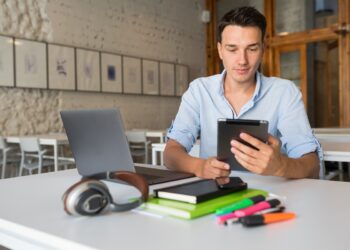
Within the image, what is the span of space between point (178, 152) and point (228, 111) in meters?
0.29

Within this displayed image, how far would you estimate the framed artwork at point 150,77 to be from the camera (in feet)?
20.9

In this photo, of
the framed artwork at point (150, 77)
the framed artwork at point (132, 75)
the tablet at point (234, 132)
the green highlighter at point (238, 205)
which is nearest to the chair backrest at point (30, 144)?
the framed artwork at point (132, 75)

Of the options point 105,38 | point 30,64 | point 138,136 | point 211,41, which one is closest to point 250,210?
point 138,136

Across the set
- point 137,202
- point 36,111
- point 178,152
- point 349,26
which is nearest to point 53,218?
point 137,202

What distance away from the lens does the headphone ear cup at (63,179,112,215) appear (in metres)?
0.73

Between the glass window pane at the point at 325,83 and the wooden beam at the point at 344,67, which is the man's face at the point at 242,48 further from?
the glass window pane at the point at 325,83

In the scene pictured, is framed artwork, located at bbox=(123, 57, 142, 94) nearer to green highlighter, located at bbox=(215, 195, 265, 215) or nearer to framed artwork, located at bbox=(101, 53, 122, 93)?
framed artwork, located at bbox=(101, 53, 122, 93)

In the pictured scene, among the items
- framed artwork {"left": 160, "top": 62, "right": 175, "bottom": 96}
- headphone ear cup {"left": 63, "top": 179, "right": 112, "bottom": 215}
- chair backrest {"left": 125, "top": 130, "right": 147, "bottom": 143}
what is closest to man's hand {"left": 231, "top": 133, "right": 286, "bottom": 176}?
headphone ear cup {"left": 63, "top": 179, "right": 112, "bottom": 215}

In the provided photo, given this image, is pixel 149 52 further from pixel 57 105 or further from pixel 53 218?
pixel 53 218

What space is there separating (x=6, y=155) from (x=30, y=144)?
A: 0.65 metres

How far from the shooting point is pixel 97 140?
1.04 metres

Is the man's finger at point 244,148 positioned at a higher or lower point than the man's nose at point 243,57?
lower

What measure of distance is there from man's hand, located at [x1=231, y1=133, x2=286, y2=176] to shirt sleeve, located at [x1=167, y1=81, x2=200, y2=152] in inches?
20.6

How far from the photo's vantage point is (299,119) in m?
1.35
